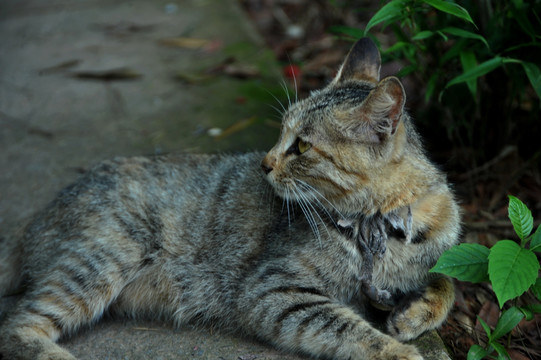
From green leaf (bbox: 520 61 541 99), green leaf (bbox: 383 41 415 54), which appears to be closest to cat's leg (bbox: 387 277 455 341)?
green leaf (bbox: 520 61 541 99)

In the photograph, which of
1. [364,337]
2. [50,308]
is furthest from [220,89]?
[364,337]

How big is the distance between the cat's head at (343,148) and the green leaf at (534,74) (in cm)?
98

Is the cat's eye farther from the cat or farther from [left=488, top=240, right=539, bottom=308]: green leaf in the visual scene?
[left=488, top=240, right=539, bottom=308]: green leaf

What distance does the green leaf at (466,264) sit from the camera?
3.29m

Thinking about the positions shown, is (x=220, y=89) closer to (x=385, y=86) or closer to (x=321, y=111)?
(x=321, y=111)

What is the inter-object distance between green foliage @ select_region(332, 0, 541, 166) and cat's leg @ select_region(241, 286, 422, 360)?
1776 millimetres

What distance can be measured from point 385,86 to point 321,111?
573 millimetres

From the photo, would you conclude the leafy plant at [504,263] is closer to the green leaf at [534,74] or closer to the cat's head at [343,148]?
the cat's head at [343,148]

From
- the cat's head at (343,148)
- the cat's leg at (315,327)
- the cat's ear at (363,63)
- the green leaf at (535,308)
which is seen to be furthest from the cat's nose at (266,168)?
the green leaf at (535,308)

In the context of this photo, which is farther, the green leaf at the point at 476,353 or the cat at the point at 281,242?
the cat at the point at 281,242

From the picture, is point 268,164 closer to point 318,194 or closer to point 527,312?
point 318,194

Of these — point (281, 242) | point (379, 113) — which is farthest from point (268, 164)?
point (379, 113)

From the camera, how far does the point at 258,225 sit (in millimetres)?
4148

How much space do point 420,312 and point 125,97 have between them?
4.64 meters
